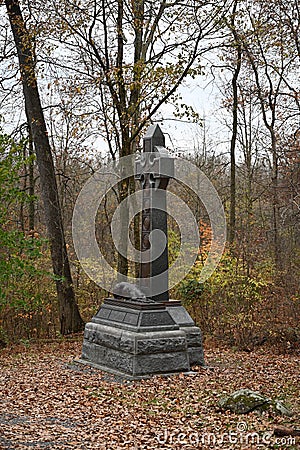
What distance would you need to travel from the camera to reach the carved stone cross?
1063cm

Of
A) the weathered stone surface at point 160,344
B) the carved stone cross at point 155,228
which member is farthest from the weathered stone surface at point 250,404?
the carved stone cross at point 155,228

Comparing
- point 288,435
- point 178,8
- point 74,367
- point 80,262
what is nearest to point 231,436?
point 288,435

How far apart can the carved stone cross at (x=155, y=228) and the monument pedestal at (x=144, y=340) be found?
1.48ft

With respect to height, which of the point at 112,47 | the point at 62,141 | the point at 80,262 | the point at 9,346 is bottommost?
the point at 9,346

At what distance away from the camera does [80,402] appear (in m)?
8.36

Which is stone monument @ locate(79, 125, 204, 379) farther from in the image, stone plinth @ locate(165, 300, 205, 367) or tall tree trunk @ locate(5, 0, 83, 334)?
tall tree trunk @ locate(5, 0, 83, 334)

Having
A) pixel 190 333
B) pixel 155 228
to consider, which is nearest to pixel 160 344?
pixel 190 333

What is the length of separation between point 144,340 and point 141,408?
1849 mm

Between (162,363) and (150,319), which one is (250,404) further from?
(150,319)

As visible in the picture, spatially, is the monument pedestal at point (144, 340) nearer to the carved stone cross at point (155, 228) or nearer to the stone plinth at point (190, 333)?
the stone plinth at point (190, 333)

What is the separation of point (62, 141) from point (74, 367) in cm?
936

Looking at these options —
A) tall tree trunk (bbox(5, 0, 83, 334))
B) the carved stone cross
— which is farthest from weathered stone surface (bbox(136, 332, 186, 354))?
tall tree trunk (bbox(5, 0, 83, 334))

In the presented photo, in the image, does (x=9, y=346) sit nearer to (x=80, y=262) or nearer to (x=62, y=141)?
(x=80, y=262)

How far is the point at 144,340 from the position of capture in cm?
967
